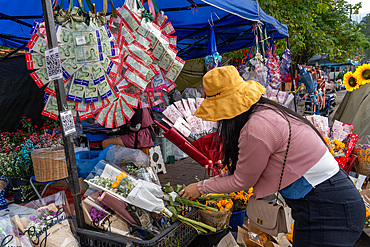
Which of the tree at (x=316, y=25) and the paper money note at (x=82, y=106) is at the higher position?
the tree at (x=316, y=25)

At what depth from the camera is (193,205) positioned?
180cm

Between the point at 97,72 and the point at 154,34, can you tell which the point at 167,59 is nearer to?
the point at 154,34

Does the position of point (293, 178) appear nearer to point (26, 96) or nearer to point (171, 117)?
point (171, 117)

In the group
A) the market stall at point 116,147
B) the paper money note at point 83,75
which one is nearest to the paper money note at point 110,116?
the market stall at point 116,147

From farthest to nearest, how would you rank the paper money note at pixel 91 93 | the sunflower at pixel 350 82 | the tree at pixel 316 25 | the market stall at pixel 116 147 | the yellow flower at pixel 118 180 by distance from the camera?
the tree at pixel 316 25 < the sunflower at pixel 350 82 < the paper money note at pixel 91 93 < the yellow flower at pixel 118 180 < the market stall at pixel 116 147

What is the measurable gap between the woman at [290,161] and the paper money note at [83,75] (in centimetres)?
91

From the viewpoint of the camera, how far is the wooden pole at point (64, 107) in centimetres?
144

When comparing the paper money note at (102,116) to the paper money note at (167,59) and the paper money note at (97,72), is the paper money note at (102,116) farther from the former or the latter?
the paper money note at (167,59)

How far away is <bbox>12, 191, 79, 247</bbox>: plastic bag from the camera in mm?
1455

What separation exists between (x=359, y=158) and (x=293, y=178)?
116 inches

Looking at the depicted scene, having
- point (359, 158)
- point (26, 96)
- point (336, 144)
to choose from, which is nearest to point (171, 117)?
point (336, 144)

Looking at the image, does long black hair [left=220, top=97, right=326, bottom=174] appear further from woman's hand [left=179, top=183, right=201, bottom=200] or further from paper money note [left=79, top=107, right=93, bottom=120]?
paper money note [left=79, top=107, right=93, bottom=120]

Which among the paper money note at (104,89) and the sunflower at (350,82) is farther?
the sunflower at (350,82)

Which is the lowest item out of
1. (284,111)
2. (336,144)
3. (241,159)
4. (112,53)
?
(336,144)
